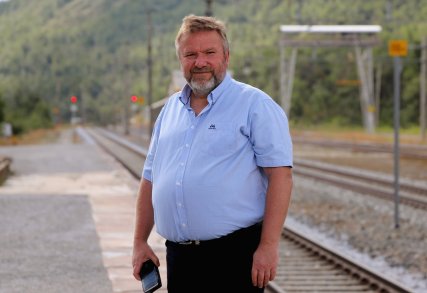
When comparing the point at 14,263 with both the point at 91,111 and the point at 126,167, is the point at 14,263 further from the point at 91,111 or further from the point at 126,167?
the point at 91,111

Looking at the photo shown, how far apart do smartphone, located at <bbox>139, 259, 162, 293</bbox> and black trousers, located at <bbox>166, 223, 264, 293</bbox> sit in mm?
195

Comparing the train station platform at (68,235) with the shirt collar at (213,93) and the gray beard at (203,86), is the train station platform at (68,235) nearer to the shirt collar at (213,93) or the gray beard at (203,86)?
the shirt collar at (213,93)

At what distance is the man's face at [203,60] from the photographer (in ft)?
14.3

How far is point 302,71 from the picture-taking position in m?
100

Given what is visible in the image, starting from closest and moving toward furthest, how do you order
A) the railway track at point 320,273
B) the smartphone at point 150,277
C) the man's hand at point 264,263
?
the man's hand at point 264,263, the smartphone at point 150,277, the railway track at point 320,273

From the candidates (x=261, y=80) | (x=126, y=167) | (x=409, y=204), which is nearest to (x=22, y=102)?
(x=261, y=80)

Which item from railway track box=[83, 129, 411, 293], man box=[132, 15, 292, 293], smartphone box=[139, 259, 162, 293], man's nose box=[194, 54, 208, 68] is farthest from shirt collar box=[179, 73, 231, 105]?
railway track box=[83, 129, 411, 293]

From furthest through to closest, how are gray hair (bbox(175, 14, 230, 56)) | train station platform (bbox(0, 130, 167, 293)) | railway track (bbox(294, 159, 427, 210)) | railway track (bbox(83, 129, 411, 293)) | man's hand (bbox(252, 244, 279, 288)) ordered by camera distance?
1. railway track (bbox(294, 159, 427, 210))
2. railway track (bbox(83, 129, 411, 293))
3. train station platform (bbox(0, 130, 167, 293))
4. gray hair (bbox(175, 14, 230, 56))
5. man's hand (bbox(252, 244, 279, 288))

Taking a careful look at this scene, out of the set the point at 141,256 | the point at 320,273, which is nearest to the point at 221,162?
the point at 141,256

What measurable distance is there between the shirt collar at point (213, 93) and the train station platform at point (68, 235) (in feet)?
13.3

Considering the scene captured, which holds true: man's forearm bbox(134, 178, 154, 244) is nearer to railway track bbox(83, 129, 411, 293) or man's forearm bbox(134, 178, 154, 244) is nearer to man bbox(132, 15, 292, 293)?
man bbox(132, 15, 292, 293)

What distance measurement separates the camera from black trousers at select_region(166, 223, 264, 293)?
434 cm

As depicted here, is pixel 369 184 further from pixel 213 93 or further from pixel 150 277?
pixel 213 93

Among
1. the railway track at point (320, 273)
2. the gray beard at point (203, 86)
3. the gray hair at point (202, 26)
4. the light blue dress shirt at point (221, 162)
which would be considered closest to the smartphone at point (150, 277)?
the light blue dress shirt at point (221, 162)
